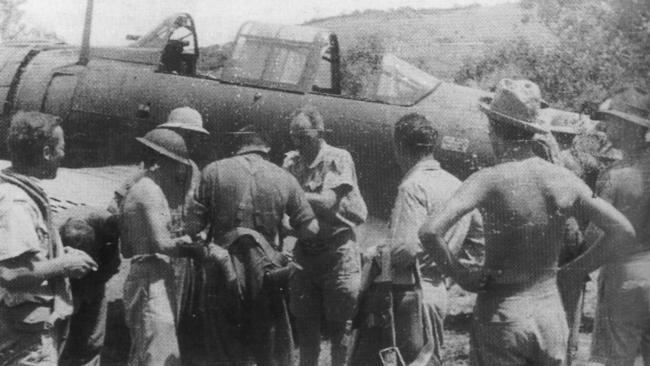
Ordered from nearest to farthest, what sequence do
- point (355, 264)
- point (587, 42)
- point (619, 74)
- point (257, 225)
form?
point (257, 225) < point (355, 264) < point (619, 74) < point (587, 42)

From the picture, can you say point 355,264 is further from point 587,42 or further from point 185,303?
point 587,42

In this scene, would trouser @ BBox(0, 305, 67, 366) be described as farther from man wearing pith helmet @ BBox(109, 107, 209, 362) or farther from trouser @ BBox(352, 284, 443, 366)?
trouser @ BBox(352, 284, 443, 366)

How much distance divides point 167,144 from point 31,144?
1.19m

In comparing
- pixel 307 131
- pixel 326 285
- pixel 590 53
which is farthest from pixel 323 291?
pixel 590 53

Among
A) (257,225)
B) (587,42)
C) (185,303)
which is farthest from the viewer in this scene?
(587,42)

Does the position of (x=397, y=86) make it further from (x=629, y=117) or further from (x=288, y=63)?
(x=629, y=117)

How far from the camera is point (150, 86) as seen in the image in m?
8.98

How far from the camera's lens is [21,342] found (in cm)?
350

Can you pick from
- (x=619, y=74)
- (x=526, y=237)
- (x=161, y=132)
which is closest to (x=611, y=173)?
(x=526, y=237)

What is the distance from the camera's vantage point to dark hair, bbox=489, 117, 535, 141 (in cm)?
349

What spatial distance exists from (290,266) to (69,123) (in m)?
5.35

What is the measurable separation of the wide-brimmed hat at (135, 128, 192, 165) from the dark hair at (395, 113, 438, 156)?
1.35 m

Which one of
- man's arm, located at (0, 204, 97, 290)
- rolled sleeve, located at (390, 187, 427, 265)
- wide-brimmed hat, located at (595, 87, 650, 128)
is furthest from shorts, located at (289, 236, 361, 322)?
man's arm, located at (0, 204, 97, 290)

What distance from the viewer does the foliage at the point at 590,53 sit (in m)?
13.5
